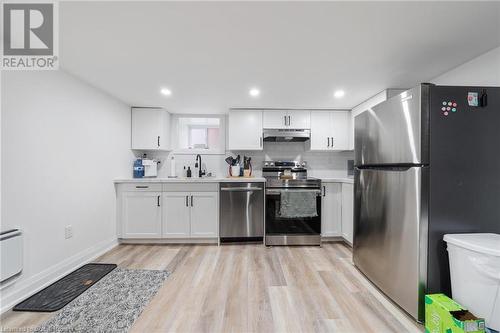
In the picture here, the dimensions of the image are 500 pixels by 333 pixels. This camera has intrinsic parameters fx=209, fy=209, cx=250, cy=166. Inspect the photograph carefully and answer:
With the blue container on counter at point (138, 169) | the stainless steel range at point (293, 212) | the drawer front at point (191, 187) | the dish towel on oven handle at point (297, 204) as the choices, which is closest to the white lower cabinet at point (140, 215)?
the drawer front at point (191, 187)

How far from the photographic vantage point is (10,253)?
1592 mm

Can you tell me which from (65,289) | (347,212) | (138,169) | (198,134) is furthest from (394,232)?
(138,169)

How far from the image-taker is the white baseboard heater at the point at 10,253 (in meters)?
1.54

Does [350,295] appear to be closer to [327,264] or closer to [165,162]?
[327,264]

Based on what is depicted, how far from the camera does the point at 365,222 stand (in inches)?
80.5

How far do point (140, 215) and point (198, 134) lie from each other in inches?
66.2

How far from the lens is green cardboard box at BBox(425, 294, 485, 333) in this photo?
116 centimetres

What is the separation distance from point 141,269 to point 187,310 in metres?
0.95

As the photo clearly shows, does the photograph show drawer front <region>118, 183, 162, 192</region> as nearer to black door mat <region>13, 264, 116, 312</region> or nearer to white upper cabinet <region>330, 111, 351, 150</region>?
black door mat <region>13, 264, 116, 312</region>

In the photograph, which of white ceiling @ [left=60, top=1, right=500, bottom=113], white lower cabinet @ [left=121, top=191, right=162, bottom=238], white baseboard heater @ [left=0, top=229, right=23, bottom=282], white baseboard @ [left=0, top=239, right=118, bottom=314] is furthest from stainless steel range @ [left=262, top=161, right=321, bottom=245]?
white baseboard heater @ [left=0, top=229, right=23, bottom=282]

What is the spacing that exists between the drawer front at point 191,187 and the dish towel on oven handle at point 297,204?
0.99 metres

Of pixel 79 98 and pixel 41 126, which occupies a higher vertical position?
pixel 79 98

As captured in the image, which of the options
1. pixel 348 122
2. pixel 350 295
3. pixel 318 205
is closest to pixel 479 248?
pixel 350 295

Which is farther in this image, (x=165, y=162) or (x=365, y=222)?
(x=165, y=162)
